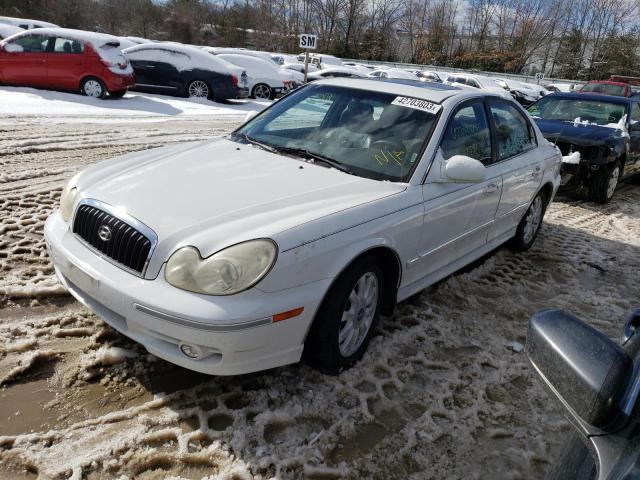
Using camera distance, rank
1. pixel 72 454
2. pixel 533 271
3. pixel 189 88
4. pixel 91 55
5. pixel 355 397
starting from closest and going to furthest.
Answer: pixel 72 454 < pixel 355 397 < pixel 533 271 < pixel 91 55 < pixel 189 88

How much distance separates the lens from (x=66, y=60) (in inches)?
475

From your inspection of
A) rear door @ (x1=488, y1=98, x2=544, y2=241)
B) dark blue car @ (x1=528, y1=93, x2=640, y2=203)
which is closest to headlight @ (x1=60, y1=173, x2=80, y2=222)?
rear door @ (x1=488, y1=98, x2=544, y2=241)

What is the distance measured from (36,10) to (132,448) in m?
52.9

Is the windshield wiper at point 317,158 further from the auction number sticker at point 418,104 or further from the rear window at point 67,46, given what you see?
the rear window at point 67,46

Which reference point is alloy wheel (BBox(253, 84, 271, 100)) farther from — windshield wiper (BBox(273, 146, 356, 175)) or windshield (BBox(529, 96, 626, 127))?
windshield wiper (BBox(273, 146, 356, 175))

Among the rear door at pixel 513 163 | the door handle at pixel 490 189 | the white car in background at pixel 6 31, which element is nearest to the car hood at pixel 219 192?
the door handle at pixel 490 189

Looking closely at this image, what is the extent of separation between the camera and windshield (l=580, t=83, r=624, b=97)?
1944 centimetres

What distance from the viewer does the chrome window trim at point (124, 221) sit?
8.14 feet

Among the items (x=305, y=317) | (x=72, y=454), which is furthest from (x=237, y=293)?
(x=72, y=454)

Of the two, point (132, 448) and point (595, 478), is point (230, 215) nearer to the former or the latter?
point (132, 448)

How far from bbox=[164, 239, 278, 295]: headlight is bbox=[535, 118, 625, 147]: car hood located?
6.17 metres

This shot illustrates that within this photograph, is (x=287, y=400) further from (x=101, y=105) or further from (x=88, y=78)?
(x=88, y=78)

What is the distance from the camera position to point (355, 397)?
2832 millimetres

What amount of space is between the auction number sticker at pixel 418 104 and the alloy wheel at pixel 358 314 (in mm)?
1316
